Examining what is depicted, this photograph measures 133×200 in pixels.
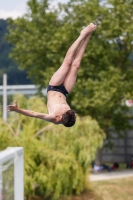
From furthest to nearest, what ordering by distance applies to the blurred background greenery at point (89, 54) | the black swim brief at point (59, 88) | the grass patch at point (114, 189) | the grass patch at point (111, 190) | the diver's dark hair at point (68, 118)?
1. the blurred background greenery at point (89, 54)
2. the grass patch at point (114, 189)
3. the grass patch at point (111, 190)
4. the black swim brief at point (59, 88)
5. the diver's dark hair at point (68, 118)

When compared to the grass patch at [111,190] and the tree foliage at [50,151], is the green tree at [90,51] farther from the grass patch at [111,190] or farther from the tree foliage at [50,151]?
the tree foliage at [50,151]

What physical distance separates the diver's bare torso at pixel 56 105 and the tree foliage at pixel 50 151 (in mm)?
10716

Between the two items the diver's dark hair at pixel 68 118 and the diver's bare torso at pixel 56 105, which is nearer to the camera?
the diver's dark hair at pixel 68 118

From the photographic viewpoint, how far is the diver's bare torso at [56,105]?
9.43 m

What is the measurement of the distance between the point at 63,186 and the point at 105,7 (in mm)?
10022

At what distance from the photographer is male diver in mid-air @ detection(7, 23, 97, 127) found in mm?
9359

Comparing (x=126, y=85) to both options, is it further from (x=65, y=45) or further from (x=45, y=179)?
(x=45, y=179)

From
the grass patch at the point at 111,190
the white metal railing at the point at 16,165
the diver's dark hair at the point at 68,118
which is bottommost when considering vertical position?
the grass patch at the point at 111,190

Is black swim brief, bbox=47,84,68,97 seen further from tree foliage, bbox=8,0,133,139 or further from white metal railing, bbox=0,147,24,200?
tree foliage, bbox=8,0,133,139

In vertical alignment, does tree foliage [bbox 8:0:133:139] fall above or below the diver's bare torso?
above

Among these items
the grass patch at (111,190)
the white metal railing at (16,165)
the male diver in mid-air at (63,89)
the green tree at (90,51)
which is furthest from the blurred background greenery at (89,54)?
the male diver in mid-air at (63,89)

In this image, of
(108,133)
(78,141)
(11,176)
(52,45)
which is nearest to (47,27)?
(52,45)

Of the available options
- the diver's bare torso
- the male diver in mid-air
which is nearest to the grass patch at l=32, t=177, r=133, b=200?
the male diver in mid-air

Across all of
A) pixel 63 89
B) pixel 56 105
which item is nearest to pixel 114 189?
pixel 63 89
